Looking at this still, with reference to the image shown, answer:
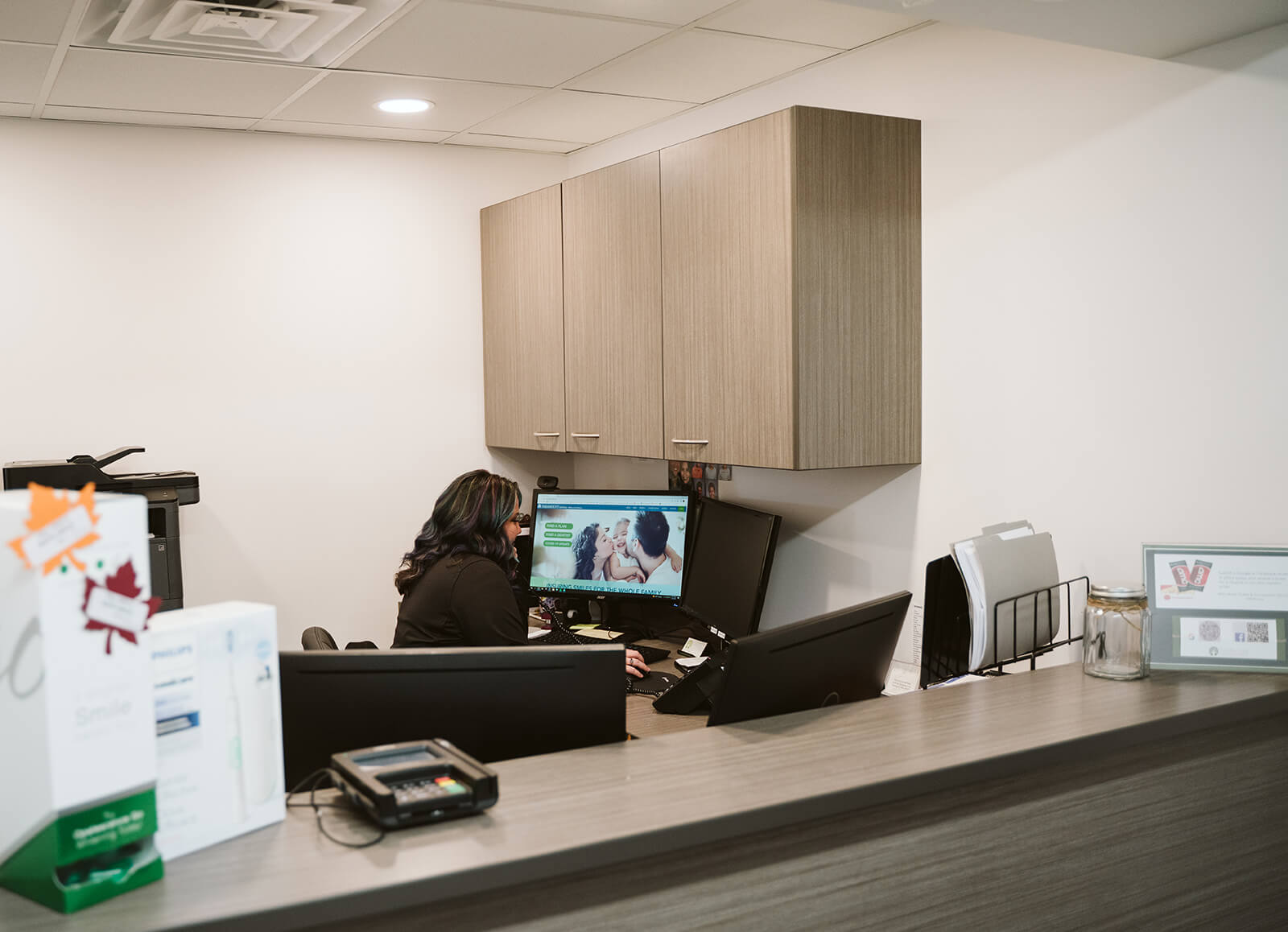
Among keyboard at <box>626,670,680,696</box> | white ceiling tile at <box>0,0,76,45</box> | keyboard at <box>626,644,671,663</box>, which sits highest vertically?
white ceiling tile at <box>0,0,76,45</box>

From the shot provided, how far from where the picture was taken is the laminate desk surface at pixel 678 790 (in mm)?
1078

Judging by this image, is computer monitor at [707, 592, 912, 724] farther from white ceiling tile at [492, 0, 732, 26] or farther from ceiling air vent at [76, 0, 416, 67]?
ceiling air vent at [76, 0, 416, 67]

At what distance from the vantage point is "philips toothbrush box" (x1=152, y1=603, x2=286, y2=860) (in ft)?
3.76

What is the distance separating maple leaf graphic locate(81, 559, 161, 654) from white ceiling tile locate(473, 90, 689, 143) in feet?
8.01

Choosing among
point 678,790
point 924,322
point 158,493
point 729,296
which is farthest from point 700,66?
point 678,790

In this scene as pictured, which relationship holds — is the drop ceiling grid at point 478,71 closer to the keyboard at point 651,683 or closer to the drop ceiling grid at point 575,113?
the drop ceiling grid at point 575,113

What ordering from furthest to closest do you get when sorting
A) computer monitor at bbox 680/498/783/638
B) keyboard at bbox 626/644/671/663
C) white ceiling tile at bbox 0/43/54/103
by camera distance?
keyboard at bbox 626/644/671/663 < computer monitor at bbox 680/498/783/638 < white ceiling tile at bbox 0/43/54/103

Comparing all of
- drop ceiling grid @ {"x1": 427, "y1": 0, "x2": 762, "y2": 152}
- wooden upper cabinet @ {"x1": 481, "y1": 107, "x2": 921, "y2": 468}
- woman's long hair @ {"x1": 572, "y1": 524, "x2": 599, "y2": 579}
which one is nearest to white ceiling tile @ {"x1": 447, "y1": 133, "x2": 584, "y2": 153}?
drop ceiling grid @ {"x1": 427, "y1": 0, "x2": 762, "y2": 152}

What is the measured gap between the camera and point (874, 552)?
2.86 m

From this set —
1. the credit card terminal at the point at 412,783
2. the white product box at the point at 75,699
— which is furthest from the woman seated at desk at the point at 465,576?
the white product box at the point at 75,699

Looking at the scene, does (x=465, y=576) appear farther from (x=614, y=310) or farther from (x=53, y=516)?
(x=53, y=516)

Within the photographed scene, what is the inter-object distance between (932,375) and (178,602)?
2278mm

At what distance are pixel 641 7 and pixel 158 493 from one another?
6.37 ft

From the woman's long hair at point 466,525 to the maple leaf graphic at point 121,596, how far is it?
1749mm
